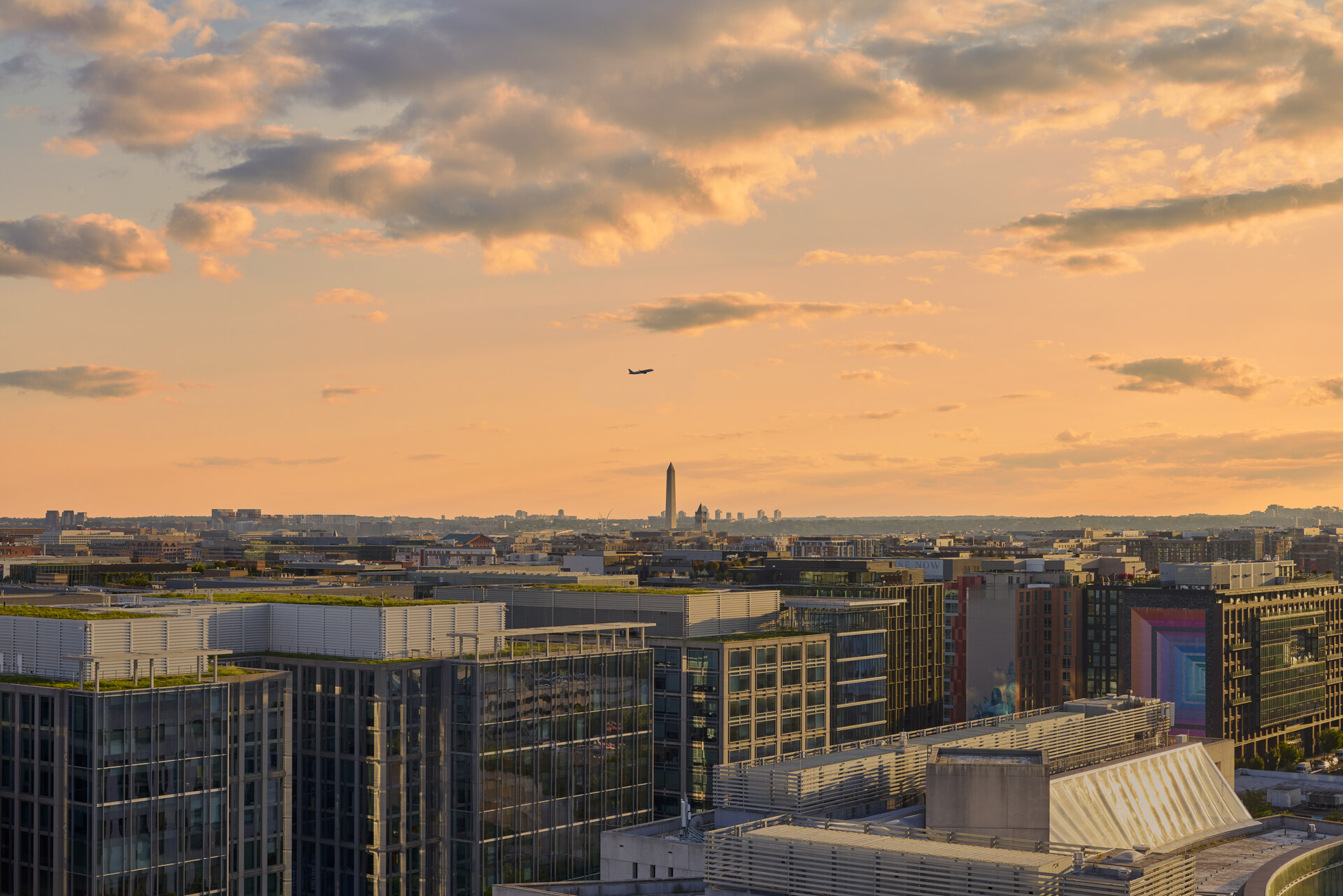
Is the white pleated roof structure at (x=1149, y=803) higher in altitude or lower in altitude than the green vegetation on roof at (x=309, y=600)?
lower

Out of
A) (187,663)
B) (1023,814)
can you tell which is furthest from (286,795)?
(1023,814)

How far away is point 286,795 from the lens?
86188mm

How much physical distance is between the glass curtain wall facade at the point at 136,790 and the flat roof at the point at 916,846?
30369 mm

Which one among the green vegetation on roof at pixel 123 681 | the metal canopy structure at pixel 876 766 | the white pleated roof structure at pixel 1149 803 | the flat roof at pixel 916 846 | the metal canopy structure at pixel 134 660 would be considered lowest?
the white pleated roof structure at pixel 1149 803

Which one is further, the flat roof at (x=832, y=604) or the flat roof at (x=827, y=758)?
the flat roof at (x=832, y=604)

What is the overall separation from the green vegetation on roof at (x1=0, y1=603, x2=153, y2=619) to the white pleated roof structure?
5918 cm

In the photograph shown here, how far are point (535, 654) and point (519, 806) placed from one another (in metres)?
10.2

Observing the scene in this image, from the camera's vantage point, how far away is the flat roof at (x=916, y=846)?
65.6 meters

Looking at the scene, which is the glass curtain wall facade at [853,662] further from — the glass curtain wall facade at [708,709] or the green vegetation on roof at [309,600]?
the green vegetation on roof at [309,600]

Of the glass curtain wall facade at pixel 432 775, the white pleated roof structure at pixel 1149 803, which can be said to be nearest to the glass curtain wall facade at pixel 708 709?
the glass curtain wall facade at pixel 432 775

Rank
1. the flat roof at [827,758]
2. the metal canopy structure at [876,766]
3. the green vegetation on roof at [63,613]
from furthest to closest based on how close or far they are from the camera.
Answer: the flat roof at [827,758], the metal canopy structure at [876,766], the green vegetation on roof at [63,613]

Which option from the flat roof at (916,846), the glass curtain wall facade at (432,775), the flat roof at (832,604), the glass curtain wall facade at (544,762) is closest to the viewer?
the flat roof at (916,846)

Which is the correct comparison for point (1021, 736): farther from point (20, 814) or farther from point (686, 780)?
point (20, 814)

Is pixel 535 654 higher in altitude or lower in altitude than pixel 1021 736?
higher
